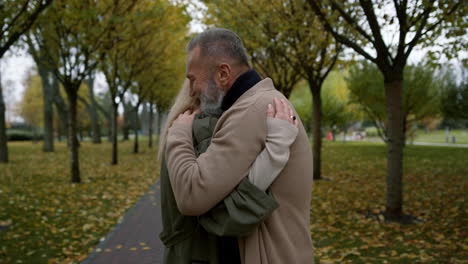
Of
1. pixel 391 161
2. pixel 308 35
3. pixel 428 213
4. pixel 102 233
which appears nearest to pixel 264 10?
pixel 308 35

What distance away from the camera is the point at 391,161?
6.58 meters

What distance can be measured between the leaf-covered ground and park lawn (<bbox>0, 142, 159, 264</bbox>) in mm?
14

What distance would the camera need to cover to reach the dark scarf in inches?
66.4

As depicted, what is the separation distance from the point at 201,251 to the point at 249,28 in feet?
29.5

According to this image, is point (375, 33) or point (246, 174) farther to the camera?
point (375, 33)

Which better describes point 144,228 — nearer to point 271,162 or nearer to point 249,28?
point 271,162

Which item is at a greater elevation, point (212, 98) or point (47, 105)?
point (47, 105)

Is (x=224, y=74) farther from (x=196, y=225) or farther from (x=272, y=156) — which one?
(x=196, y=225)

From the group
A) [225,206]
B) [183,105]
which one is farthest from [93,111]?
[225,206]

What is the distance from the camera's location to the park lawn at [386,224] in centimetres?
491

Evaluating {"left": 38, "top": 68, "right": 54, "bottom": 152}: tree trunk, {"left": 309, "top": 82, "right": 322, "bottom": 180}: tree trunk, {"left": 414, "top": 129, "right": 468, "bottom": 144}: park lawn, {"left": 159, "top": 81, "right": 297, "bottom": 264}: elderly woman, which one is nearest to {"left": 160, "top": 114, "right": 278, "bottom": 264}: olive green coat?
{"left": 159, "top": 81, "right": 297, "bottom": 264}: elderly woman

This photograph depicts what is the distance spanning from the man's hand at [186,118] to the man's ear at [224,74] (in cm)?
22

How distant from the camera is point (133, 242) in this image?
217 inches

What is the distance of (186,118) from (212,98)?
0.17m
